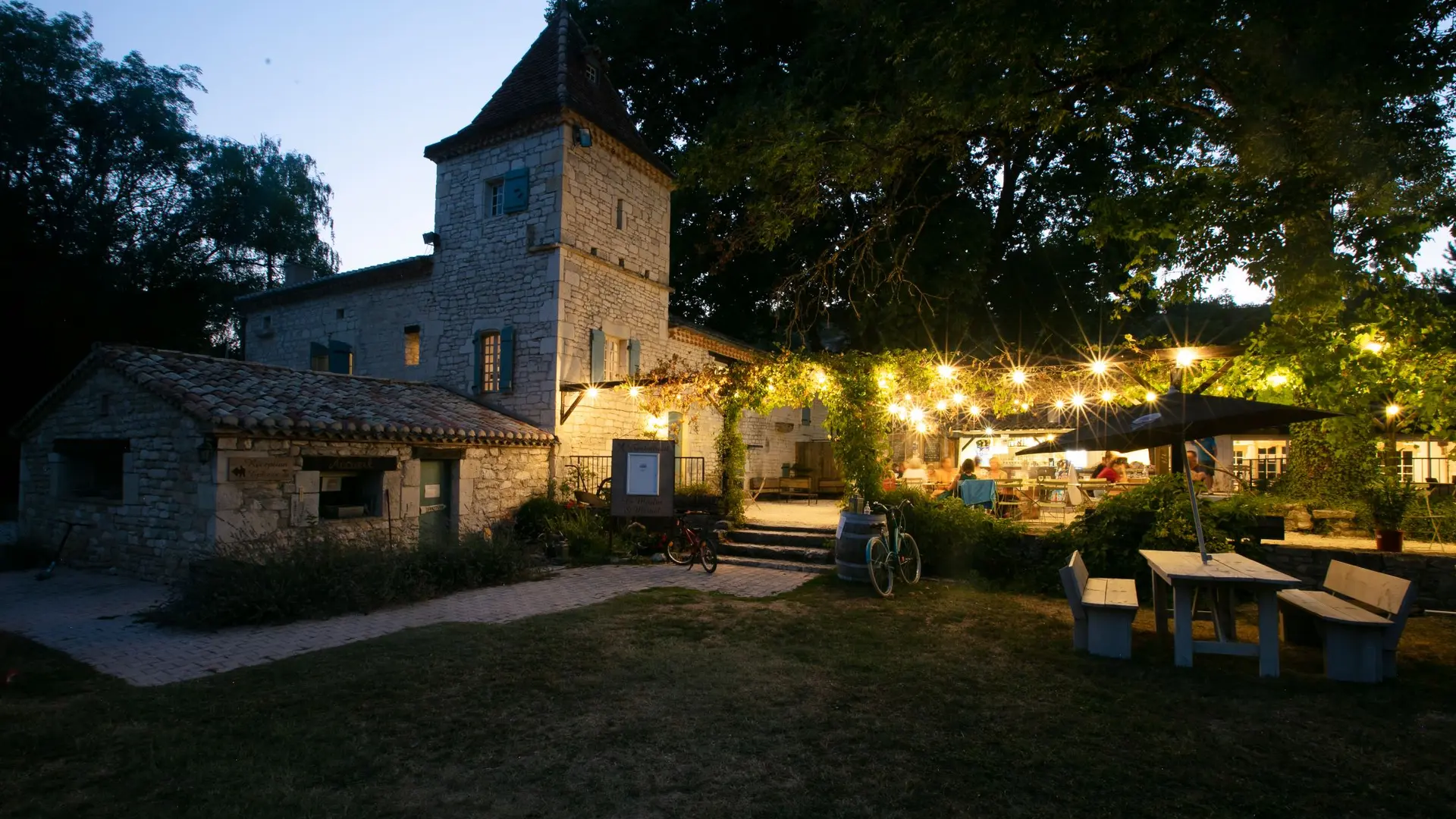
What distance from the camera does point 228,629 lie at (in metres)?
6.80

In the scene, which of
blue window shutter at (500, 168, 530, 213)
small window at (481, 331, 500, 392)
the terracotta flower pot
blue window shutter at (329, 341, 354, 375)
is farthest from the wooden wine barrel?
blue window shutter at (329, 341, 354, 375)

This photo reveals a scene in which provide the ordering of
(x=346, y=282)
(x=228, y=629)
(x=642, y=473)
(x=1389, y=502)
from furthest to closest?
(x=346, y=282), (x=642, y=473), (x=1389, y=502), (x=228, y=629)

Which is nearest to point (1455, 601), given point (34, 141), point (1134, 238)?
point (1134, 238)

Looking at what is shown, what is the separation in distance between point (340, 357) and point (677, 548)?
949cm

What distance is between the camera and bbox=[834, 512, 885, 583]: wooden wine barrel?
352 inches

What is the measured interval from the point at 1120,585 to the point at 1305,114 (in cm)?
458

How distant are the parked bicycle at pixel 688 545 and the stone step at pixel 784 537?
3.47 ft

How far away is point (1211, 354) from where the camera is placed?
31.5 ft

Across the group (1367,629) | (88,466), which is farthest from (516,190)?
(1367,629)

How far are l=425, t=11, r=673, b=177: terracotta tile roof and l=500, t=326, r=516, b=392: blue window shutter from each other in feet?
12.7

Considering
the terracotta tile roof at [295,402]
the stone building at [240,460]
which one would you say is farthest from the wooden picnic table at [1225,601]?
the terracotta tile roof at [295,402]

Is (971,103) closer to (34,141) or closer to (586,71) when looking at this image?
(586,71)

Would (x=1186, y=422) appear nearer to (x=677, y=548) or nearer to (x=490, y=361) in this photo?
(x=677, y=548)

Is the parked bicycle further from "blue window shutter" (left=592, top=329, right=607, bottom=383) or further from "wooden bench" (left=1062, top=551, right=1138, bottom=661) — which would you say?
"wooden bench" (left=1062, top=551, right=1138, bottom=661)
